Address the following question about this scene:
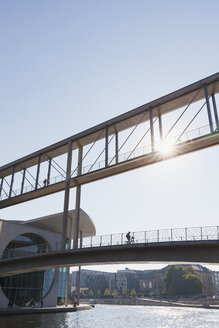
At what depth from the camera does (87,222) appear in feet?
164

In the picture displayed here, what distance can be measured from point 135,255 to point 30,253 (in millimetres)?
23551

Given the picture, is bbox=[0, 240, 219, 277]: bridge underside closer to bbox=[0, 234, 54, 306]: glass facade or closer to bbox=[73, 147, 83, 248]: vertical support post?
bbox=[73, 147, 83, 248]: vertical support post

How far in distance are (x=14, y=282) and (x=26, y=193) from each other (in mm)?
12599

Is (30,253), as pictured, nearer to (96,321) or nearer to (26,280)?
(26,280)

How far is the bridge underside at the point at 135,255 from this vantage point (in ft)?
64.1

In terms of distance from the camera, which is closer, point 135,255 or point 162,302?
point 135,255

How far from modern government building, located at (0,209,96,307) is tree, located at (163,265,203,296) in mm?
75648

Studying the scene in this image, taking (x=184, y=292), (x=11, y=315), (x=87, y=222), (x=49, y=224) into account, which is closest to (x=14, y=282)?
(x=11, y=315)

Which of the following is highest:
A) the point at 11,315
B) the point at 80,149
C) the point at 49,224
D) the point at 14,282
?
the point at 80,149

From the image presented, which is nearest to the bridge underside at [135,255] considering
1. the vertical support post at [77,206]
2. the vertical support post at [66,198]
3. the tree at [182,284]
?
the vertical support post at [66,198]

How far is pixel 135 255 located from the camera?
22.7m

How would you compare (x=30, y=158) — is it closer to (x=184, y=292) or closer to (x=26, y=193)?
(x=26, y=193)

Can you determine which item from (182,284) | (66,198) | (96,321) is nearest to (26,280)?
(96,321)

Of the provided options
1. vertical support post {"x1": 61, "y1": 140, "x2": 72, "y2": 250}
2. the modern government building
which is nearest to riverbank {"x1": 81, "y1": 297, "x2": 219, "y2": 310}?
the modern government building
